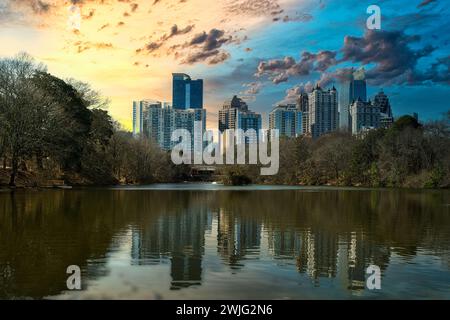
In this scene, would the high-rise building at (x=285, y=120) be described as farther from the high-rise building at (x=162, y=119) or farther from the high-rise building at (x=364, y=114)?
the high-rise building at (x=162, y=119)

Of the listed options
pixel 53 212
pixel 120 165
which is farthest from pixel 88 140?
pixel 53 212

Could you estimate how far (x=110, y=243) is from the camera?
1556cm

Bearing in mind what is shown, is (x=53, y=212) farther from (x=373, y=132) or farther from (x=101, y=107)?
(x=373, y=132)

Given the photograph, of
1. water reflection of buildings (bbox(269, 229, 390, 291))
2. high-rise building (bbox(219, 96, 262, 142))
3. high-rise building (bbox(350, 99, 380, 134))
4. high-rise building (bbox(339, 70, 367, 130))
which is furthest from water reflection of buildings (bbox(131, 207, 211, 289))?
high-rise building (bbox(350, 99, 380, 134))

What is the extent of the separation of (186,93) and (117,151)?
7112cm

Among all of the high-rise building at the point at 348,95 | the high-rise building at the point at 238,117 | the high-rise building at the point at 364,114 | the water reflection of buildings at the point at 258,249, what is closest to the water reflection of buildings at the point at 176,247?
the water reflection of buildings at the point at 258,249

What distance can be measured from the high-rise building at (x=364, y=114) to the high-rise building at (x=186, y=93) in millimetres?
50556

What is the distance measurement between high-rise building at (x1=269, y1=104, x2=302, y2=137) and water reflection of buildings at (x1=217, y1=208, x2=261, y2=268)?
14731 centimetres

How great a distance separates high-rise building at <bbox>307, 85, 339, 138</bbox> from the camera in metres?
183

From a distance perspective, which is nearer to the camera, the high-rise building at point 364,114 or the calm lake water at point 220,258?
the calm lake water at point 220,258

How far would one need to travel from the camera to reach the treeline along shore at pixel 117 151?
52.9 meters

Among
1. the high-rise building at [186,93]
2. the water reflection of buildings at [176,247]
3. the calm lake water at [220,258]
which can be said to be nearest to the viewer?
the calm lake water at [220,258]

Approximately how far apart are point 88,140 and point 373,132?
55338 millimetres
